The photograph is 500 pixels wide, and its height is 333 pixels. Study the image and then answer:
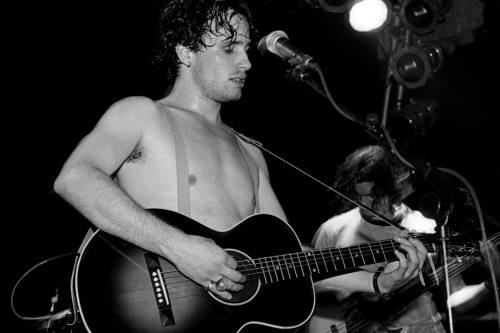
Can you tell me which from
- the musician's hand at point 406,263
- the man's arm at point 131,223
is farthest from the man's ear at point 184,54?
the musician's hand at point 406,263

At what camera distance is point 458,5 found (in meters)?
5.07

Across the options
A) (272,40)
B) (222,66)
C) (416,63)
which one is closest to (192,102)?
(222,66)

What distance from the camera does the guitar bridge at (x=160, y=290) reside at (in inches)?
76.7

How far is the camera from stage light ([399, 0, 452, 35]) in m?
4.57

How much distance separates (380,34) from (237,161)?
9.26ft

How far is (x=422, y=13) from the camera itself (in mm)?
4664

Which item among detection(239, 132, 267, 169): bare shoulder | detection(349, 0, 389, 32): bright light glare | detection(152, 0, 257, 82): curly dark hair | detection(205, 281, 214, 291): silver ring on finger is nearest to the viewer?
detection(205, 281, 214, 291): silver ring on finger

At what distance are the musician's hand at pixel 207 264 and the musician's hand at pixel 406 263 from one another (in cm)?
90

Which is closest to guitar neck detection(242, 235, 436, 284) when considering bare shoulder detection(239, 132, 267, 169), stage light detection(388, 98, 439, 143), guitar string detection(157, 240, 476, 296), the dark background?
guitar string detection(157, 240, 476, 296)

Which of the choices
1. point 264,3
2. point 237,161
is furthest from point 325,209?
point 237,161

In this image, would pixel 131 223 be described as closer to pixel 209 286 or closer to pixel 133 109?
pixel 209 286

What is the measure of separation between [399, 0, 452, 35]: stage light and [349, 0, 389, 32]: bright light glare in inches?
11.2

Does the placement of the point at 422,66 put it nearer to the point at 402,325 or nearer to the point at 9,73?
the point at 402,325

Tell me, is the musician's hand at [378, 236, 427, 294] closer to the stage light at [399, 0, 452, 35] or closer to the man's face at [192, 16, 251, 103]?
the man's face at [192, 16, 251, 103]
